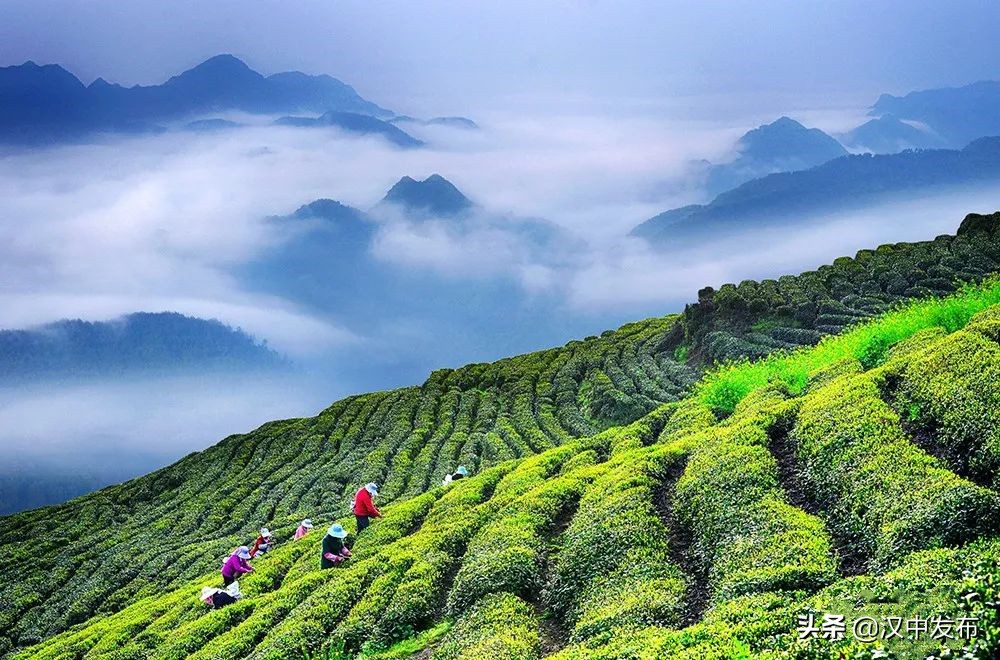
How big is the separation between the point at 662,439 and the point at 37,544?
151 feet

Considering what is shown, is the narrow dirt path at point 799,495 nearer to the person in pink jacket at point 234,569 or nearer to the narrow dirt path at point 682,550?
the narrow dirt path at point 682,550

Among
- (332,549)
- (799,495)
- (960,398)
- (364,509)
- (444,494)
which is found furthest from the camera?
(444,494)

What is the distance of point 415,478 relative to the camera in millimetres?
50500

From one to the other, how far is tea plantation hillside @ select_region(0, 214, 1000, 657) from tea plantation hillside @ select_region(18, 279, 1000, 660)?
4.8 inches

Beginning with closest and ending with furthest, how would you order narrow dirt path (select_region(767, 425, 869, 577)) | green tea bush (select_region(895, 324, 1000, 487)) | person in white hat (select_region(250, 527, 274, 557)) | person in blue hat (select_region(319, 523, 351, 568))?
narrow dirt path (select_region(767, 425, 869, 577)), green tea bush (select_region(895, 324, 1000, 487)), person in blue hat (select_region(319, 523, 351, 568)), person in white hat (select_region(250, 527, 274, 557))

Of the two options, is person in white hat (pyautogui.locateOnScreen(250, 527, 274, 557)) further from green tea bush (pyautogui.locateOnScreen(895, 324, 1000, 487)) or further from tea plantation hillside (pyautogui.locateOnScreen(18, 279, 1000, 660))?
green tea bush (pyautogui.locateOnScreen(895, 324, 1000, 487))

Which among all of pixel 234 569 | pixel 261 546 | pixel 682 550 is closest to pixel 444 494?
pixel 234 569

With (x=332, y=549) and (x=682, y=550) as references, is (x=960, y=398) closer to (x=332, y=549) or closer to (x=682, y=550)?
(x=682, y=550)

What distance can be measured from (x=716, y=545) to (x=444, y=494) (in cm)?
1671

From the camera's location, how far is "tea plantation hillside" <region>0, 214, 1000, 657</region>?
68.0 ft

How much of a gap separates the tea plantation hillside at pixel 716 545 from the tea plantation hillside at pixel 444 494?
121mm

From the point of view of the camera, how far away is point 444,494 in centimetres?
3331

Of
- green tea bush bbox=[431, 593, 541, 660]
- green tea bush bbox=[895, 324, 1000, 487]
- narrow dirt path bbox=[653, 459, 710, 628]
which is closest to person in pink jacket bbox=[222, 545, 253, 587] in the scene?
green tea bush bbox=[431, 593, 541, 660]

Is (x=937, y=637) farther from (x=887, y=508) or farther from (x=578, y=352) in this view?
(x=578, y=352)
